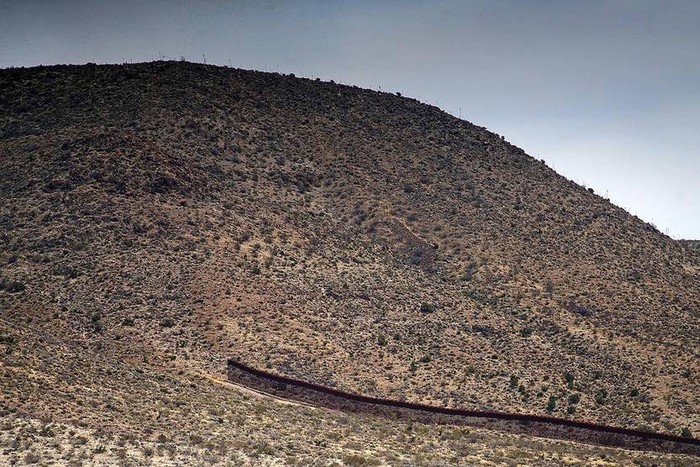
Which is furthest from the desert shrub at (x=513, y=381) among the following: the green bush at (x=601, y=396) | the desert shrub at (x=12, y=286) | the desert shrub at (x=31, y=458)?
the desert shrub at (x=31, y=458)

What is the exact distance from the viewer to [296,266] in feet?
184

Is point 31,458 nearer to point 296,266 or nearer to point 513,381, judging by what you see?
point 513,381

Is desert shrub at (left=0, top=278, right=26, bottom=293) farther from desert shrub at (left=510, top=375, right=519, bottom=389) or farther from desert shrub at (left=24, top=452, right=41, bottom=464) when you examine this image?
desert shrub at (left=510, top=375, right=519, bottom=389)

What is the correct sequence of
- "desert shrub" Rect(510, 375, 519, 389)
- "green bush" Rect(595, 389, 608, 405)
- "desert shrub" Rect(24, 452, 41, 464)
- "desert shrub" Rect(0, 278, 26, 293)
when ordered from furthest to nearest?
"desert shrub" Rect(0, 278, 26, 293)
"desert shrub" Rect(510, 375, 519, 389)
"green bush" Rect(595, 389, 608, 405)
"desert shrub" Rect(24, 452, 41, 464)

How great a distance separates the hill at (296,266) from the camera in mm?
43844

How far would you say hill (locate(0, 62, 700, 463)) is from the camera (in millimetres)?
43844

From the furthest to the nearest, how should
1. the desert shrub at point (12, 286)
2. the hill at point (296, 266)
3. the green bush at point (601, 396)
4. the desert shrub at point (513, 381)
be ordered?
the desert shrub at point (12, 286) < the desert shrub at point (513, 381) < the green bush at point (601, 396) < the hill at point (296, 266)

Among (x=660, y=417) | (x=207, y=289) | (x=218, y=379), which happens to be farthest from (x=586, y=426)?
(x=207, y=289)

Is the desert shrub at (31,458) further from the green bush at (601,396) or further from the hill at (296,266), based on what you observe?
the green bush at (601,396)

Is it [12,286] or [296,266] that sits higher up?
[296,266]

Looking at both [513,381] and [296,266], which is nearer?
[513,381]

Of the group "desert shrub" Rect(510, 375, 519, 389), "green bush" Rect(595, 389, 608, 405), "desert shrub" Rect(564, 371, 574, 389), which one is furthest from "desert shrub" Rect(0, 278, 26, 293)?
"green bush" Rect(595, 389, 608, 405)

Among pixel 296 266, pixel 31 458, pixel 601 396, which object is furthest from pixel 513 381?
pixel 31 458

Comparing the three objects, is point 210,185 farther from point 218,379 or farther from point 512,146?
point 512,146
